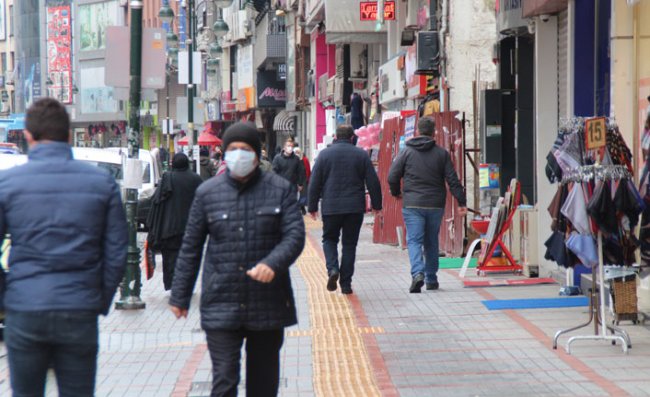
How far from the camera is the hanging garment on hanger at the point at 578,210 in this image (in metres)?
9.95

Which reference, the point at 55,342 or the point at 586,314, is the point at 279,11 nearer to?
the point at 586,314

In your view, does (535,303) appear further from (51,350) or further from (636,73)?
(51,350)

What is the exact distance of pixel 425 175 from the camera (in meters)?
13.8

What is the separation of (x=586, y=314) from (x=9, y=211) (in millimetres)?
7304

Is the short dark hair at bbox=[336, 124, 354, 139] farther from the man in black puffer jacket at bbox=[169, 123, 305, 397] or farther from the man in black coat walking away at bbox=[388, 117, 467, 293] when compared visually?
the man in black puffer jacket at bbox=[169, 123, 305, 397]

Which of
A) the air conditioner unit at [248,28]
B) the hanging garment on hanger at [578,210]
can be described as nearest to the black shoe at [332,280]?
the hanging garment on hanger at [578,210]

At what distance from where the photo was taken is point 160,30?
1416cm

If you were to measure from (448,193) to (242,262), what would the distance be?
12662 mm

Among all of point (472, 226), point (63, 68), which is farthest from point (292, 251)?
point (63, 68)

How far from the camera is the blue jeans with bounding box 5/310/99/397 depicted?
18.7 ft

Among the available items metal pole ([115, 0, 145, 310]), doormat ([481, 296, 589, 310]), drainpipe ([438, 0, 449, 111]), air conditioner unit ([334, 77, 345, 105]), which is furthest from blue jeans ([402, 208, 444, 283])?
air conditioner unit ([334, 77, 345, 105])

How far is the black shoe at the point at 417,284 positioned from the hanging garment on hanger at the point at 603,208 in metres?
4.16

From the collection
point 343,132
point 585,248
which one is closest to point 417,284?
point 343,132

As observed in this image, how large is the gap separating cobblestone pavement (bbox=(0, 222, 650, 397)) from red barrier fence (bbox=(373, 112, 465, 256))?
4.10 meters
